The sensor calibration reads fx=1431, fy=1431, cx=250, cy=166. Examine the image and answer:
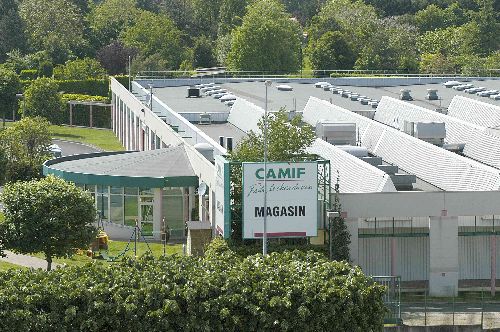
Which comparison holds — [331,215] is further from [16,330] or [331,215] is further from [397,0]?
[397,0]

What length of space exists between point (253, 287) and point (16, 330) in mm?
6769

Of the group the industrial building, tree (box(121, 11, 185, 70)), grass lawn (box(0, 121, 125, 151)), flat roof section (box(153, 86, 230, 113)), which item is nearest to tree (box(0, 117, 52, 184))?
the industrial building

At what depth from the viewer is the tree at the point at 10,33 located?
142 metres

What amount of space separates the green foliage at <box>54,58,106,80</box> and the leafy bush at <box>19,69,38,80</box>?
291 cm

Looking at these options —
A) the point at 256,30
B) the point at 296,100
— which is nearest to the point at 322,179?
the point at 296,100

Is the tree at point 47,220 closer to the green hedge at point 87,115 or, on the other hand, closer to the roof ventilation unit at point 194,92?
the roof ventilation unit at point 194,92

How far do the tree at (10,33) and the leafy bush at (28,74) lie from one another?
35.5 ft

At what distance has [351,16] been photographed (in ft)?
495

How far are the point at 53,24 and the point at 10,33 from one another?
4410mm

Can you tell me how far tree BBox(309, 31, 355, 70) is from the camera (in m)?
132

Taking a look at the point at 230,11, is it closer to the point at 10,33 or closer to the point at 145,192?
the point at 10,33

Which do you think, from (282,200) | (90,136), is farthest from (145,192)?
(90,136)

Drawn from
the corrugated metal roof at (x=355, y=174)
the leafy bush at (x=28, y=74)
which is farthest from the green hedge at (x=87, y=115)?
the corrugated metal roof at (x=355, y=174)

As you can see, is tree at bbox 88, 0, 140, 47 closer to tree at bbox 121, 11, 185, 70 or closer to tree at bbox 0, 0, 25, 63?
tree at bbox 121, 11, 185, 70
